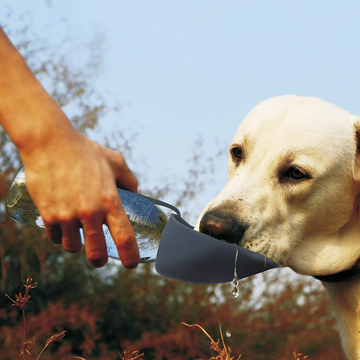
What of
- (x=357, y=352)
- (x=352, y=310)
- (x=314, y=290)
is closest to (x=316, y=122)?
(x=352, y=310)

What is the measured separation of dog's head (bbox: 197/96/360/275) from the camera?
2.39m

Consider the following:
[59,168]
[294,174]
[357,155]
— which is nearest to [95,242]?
[59,168]

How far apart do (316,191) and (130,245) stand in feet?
4.69

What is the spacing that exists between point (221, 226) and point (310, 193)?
611 mm

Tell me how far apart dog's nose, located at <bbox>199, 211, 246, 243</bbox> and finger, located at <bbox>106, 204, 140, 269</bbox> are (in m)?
0.82

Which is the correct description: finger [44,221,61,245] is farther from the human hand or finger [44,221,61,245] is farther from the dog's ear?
the dog's ear

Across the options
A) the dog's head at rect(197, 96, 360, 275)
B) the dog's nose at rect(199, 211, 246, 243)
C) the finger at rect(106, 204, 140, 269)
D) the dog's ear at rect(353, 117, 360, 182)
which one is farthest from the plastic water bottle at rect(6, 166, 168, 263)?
the dog's ear at rect(353, 117, 360, 182)

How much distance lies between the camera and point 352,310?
247 centimetres

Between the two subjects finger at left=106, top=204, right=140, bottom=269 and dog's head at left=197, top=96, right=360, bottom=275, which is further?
dog's head at left=197, top=96, right=360, bottom=275

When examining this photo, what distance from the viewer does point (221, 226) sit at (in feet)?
6.93

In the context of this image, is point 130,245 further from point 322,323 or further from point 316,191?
point 322,323

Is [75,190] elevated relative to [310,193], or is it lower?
elevated

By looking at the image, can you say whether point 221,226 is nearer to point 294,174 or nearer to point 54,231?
point 294,174

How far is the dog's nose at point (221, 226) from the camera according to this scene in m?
2.11
